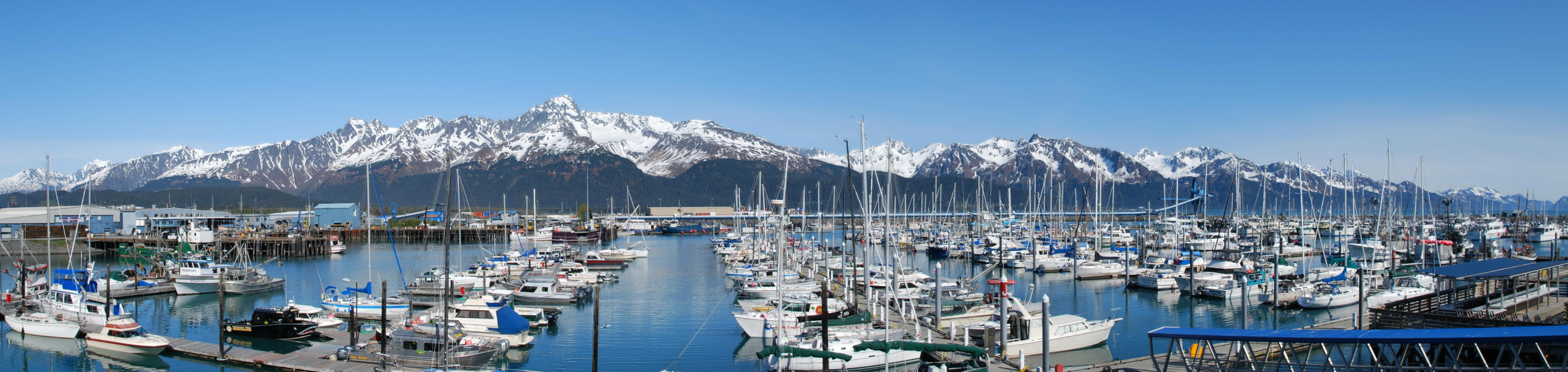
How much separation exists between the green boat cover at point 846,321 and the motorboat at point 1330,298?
2270 cm

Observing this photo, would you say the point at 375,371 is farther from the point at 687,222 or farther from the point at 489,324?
the point at 687,222

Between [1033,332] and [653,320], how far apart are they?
18.4m

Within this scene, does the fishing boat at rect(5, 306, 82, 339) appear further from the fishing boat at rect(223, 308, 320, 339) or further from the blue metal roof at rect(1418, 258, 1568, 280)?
the blue metal roof at rect(1418, 258, 1568, 280)

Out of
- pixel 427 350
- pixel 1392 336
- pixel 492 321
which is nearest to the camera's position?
pixel 1392 336

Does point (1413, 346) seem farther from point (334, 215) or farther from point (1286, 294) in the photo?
point (334, 215)

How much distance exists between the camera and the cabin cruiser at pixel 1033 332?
87.3 feet

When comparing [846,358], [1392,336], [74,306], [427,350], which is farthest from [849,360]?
[74,306]

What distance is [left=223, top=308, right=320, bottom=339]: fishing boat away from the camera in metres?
32.8

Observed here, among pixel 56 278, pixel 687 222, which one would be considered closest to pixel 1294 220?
pixel 687 222

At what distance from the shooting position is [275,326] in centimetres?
3278

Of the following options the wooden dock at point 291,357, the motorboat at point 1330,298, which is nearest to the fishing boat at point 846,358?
the wooden dock at point 291,357

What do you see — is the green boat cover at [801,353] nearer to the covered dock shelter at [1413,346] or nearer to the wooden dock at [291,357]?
the covered dock shelter at [1413,346]

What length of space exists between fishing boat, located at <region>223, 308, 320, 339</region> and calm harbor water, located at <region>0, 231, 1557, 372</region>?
451 mm

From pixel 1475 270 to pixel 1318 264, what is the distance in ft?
169
